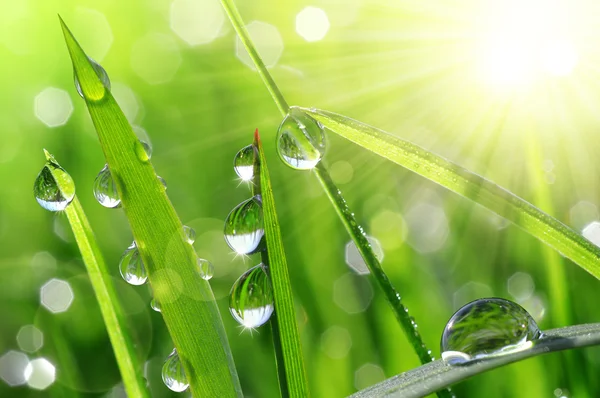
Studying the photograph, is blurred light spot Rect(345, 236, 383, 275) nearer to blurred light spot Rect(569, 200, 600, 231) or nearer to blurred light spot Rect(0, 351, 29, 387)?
blurred light spot Rect(569, 200, 600, 231)

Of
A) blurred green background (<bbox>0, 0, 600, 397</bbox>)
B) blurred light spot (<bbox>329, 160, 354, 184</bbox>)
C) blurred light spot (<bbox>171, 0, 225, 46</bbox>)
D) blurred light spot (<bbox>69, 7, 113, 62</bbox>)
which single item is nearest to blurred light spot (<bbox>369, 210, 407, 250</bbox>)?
blurred green background (<bbox>0, 0, 600, 397</bbox>)

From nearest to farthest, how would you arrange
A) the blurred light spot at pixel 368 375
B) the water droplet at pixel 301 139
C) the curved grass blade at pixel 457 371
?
1. the curved grass blade at pixel 457 371
2. the water droplet at pixel 301 139
3. the blurred light spot at pixel 368 375

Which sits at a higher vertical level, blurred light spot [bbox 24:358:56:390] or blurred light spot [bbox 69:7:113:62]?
blurred light spot [bbox 69:7:113:62]

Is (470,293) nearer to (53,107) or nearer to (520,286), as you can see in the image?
(520,286)

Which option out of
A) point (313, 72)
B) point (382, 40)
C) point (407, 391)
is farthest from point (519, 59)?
point (407, 391)

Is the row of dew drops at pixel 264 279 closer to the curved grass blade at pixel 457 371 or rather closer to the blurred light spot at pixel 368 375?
the curved grass blade at pixel 457 371

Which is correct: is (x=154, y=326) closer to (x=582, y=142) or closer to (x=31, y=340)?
(x=31, y=340)

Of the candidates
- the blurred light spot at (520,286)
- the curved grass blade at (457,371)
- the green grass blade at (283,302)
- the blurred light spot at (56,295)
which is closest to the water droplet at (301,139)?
the green grass blade at (283,302)
